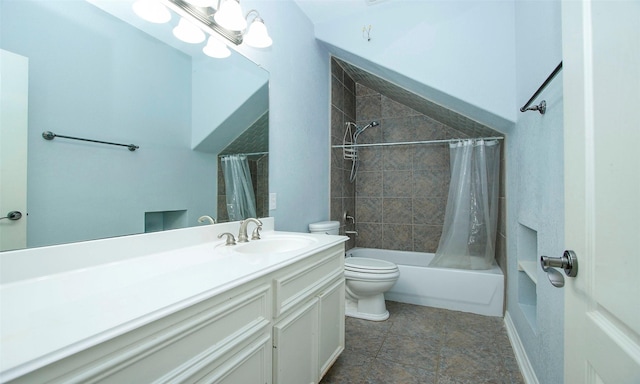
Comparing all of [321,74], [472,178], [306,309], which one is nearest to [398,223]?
[472,178]

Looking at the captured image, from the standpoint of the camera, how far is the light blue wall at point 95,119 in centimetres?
87

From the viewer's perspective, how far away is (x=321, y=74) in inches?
104

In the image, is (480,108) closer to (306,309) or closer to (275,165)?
(275,165)

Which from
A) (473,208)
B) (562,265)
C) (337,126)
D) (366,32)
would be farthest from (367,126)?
(562,265)

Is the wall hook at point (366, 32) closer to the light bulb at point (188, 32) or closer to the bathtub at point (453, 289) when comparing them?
the light bulb at point (188, 32)

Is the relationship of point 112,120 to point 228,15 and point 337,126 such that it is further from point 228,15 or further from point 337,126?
point 337,126

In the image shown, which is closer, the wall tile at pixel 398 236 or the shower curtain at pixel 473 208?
the shower curtain at pixel 473 208

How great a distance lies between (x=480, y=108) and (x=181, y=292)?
2167mm

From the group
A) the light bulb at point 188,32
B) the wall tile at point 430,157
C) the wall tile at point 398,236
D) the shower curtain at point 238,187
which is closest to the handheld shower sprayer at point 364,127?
the wall tile at point 430,157

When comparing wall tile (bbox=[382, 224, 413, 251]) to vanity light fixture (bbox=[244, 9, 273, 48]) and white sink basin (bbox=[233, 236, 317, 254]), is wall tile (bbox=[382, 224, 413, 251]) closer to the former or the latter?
white sink basin (bbox=[233, 236, 317, 254])

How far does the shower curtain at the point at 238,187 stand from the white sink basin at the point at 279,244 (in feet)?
0.79

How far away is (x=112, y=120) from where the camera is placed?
1.05 meters

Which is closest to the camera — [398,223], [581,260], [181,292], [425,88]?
[581,260]

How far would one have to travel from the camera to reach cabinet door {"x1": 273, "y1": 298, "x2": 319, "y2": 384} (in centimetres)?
106
